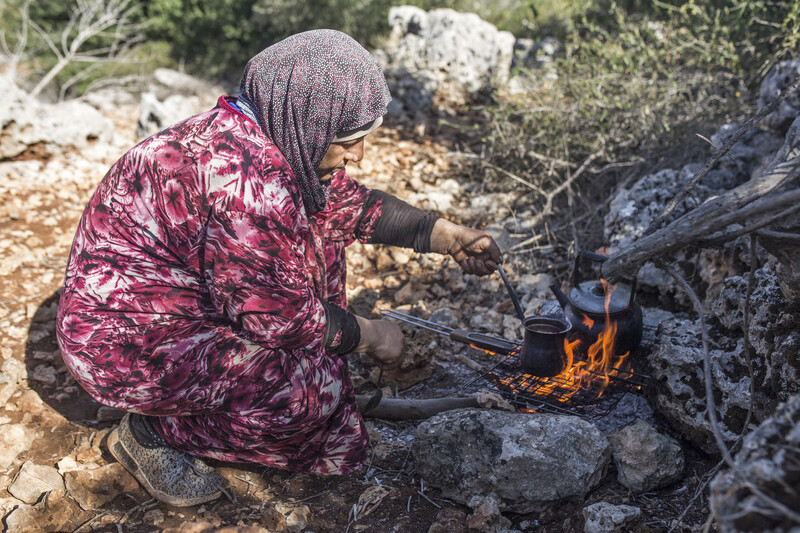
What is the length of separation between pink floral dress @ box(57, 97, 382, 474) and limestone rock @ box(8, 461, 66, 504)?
39cm

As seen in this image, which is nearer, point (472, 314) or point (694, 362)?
point (694, 362)

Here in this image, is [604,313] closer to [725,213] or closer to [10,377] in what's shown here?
[725,213]

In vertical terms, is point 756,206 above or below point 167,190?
above

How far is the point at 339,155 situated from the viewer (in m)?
2.27

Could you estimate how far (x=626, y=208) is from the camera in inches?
143

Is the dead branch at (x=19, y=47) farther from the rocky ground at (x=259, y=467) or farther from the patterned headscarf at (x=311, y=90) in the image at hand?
the patterned headscarf at (x=311, y=90)

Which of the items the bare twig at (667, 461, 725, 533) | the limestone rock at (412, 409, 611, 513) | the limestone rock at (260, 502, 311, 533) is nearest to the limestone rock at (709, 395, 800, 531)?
the bare twig at (667, 461, 725, 533)

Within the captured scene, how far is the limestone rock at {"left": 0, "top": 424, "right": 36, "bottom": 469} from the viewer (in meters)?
2.46

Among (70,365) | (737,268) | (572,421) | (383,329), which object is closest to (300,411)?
(383,329)

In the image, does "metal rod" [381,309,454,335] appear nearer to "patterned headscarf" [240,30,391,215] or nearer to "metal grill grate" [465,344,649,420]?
"metal grill grate" [465,344,649,420]

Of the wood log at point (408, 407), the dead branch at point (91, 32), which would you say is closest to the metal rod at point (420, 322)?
the wood log at point (408, 407)

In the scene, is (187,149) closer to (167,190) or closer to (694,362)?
(167,190)

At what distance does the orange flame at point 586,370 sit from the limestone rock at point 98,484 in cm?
157

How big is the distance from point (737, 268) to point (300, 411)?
2115 mm
